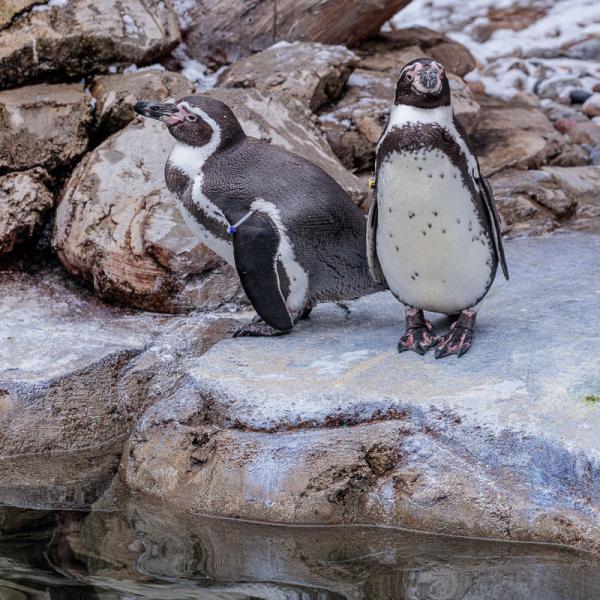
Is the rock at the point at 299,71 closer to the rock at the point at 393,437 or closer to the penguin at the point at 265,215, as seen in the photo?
the penguin at the point at 265,215

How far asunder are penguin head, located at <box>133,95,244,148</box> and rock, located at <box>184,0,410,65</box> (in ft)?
7.22

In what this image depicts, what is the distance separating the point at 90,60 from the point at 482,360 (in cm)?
290

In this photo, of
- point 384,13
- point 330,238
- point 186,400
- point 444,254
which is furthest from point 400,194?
point 384,13

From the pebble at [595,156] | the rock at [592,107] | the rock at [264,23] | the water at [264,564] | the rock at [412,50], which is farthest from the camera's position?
the rock at [592,107]

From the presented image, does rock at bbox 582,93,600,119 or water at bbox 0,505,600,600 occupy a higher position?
water at bbox 0,505,600,600

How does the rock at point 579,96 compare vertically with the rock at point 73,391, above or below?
below

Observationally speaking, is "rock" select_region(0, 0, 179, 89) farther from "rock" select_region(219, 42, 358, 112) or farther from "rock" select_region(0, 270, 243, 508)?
"rock" select_region(0, 270, 243, 508)

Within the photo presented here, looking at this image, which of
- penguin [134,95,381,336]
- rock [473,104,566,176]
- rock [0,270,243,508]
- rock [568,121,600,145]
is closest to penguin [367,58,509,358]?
penguin [134,95,381,336]

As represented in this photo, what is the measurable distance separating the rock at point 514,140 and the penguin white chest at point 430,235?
2300 millimetres

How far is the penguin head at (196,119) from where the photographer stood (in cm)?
373

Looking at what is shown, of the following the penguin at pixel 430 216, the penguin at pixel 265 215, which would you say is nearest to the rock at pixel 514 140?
the penguin at pixel 265 215

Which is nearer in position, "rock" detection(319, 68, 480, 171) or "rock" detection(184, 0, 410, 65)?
"rock" detection(319, 68, 480, 171)

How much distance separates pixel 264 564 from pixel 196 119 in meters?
1.73

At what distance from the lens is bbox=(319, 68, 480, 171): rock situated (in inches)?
215
